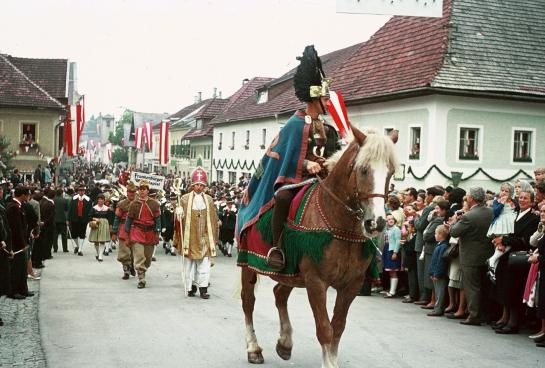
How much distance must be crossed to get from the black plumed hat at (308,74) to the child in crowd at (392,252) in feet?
20.5

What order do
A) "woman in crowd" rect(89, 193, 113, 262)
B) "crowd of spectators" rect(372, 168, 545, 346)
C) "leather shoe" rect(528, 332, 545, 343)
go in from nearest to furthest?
1. "leather shoe" rect(528, 332, 545, 343)
2. "crowd of spectators" rect(372, 168, 545, 346)
3. "woman in crowd" rect(89, 193, 113, 262)

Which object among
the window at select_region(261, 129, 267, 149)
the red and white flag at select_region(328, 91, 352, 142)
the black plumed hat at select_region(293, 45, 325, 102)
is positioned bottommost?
the red and white flag at select_region(328, 91, 352, 142)

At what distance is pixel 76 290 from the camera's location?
13.8 metres

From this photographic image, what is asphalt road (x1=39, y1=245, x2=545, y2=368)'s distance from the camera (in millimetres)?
8047

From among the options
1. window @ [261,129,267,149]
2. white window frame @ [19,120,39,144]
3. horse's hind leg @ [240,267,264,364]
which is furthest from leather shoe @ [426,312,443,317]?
white window frame @ [19,120,39,144]

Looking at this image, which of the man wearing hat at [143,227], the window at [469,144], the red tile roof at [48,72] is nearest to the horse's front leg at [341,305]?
the man wearing hat at [143,227]

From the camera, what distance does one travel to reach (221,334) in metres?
9.45

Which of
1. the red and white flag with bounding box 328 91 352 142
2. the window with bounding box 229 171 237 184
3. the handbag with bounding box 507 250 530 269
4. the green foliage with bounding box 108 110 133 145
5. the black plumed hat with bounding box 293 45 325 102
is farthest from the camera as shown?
the green foliage with bounding box 108 110 133 145

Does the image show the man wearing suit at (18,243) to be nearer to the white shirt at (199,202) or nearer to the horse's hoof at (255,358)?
the white shirt at (199,202)

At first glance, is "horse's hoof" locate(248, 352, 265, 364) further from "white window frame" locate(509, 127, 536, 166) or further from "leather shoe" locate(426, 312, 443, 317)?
"white window frame" locate(509, 127, 536, 166)

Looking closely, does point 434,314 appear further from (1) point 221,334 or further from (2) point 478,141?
(2) point 478,141

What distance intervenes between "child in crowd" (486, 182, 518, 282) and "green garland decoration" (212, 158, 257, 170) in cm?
3501

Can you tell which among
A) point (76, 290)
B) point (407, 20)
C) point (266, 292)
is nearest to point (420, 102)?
point (407, 20)

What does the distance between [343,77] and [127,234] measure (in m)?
18.4
